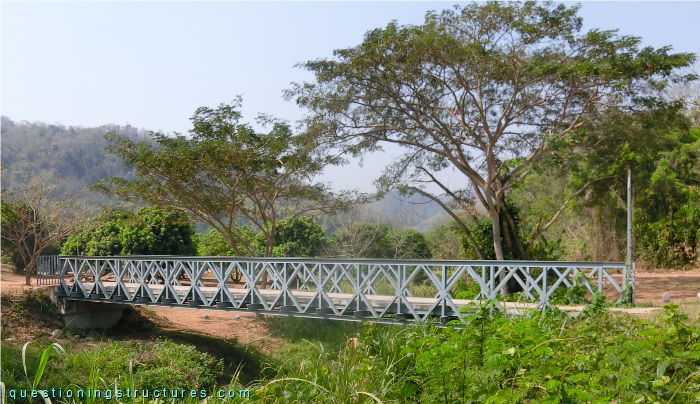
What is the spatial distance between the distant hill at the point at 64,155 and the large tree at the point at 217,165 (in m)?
29.5

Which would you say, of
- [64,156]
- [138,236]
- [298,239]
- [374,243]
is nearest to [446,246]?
[374,243]

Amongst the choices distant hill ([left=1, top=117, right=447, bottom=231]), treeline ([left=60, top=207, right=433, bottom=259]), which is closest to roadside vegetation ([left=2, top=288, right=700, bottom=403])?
treeline ([left=60, top=207, right=433, bottom=259])

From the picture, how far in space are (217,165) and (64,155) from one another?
47.5 metres

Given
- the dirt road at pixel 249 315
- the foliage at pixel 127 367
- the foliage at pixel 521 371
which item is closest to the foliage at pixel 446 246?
the dirt road at pixel 249 315

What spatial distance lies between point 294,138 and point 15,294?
7945mm

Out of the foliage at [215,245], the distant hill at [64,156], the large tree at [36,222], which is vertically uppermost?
the distant hill at [64,156]

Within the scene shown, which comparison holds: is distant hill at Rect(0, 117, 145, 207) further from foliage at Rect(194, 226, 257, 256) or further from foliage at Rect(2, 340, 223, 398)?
foliage at Rect(2, 340, 223, 398)

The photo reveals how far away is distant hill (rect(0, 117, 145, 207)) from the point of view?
51688 millimetres

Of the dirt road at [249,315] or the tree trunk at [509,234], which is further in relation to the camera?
the tree trunk at [509,234]

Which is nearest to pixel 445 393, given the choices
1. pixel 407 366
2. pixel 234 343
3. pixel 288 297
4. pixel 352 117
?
pixel 407 366

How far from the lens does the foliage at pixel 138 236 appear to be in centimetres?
2184

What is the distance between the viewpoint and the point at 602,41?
15883mm

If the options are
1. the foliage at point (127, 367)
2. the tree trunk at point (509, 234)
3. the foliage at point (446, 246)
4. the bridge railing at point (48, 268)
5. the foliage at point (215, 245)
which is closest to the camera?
the foliage at point (127, 367)

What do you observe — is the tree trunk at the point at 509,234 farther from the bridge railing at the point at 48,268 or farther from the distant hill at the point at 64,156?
the distant hill at the point at 64,156
